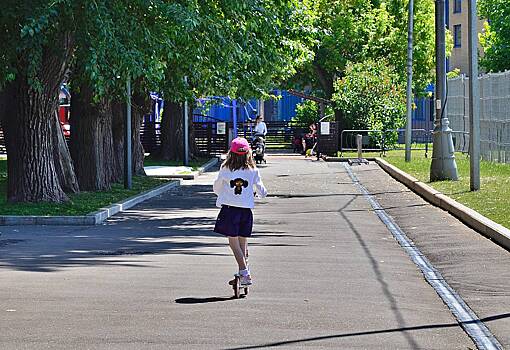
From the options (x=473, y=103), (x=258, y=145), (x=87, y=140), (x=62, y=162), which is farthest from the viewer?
(x=258, y=145)

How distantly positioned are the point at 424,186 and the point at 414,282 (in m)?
14.5

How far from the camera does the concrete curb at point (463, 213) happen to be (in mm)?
16259

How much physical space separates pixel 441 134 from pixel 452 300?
17070 mm

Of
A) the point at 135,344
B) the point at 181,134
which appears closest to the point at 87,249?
the point at 135,344

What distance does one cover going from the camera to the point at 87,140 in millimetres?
27891

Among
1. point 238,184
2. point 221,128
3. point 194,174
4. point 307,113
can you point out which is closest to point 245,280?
point 238,184

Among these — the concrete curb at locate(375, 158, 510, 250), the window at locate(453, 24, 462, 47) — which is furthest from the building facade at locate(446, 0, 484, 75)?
the concrete curb at locate(375, 158, 510, 250)

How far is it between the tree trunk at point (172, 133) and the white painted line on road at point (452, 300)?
25.6 metres

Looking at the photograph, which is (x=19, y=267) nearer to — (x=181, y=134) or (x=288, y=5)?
(x=288, y=5)

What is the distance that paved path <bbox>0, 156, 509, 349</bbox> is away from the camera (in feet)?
29.9

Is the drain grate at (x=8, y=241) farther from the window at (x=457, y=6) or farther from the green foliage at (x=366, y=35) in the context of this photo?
the window at (x=457, y=6)

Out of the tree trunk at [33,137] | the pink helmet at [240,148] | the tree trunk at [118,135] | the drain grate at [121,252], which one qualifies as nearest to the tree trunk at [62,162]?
the tree trunk at [33,137]

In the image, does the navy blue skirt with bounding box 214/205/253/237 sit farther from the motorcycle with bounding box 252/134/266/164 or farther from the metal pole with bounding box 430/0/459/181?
the motorcycle with bounding box 252/134/266/164

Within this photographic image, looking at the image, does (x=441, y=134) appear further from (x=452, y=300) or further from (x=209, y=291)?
(x=209, y=291)
